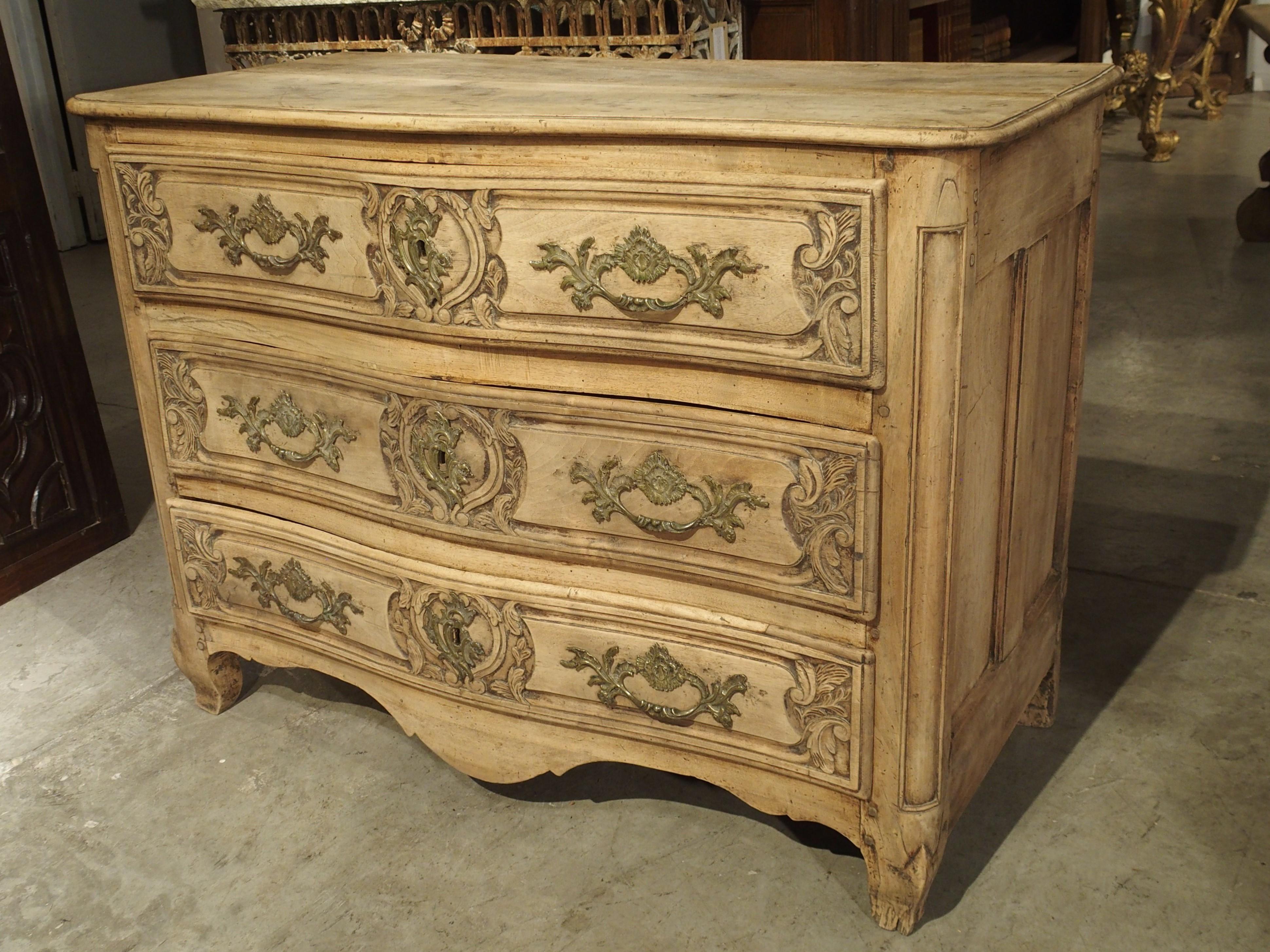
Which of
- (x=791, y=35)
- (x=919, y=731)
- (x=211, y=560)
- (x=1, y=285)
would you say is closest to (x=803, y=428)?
(x=919, y=731)

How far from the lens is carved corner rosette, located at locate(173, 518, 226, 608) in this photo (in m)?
2.18

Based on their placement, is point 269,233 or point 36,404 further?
point 36,404

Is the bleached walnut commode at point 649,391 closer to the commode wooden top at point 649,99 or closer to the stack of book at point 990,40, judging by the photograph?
the commode wooden top at point 649,99

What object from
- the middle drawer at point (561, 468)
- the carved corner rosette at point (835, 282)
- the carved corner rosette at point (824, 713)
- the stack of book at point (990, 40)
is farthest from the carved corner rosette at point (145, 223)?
the stack of book at point (990, 40)

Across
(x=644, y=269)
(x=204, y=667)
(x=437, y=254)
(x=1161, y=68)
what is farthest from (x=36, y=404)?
(x=1161, y=68)

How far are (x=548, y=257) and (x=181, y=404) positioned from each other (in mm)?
815

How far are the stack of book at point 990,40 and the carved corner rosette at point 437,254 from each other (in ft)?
15.0

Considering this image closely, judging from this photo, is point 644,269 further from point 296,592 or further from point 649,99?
point 296,592

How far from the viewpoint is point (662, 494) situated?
1688 millimetres

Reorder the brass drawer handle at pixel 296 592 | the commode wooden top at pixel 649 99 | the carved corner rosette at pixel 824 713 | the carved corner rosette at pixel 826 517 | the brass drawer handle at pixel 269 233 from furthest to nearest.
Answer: the brass drawer handle at pixel 296 592, the brass drawer handle at pixel 269 233, the carved corner rosette at pixel 824 713, the carved corner rosette at pixel 826 517, the commode wooden top at pixel 649 99

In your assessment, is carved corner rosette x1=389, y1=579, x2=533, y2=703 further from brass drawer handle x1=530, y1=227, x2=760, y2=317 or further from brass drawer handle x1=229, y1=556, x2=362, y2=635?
brass drawer handle x1=530, y1=227, x2=760, y2=317

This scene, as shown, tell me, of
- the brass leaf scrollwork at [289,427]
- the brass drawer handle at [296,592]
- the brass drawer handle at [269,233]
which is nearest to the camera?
the brass drawer handle at [269,233]

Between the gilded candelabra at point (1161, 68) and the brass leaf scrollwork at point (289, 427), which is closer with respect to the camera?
the brass leaf scrollwork at point (289, 427)

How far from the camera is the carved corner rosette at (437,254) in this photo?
1659 millimetres
